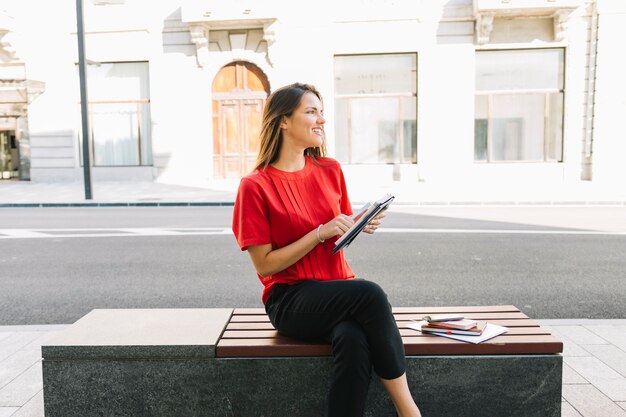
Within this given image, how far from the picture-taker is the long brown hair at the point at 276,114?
3197 millimetres

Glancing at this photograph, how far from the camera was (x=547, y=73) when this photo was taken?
20.4 m

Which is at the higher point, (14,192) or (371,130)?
(371,130)

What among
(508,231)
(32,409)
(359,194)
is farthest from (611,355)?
(359,194)

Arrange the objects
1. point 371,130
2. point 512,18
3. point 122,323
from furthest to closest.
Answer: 1. point 371,130
2. point 512,18
3. point 122,323

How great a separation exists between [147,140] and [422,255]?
1620 centimetres

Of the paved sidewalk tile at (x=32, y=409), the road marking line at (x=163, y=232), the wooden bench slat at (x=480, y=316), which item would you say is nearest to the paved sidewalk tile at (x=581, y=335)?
the wooden bench slat at (x=480, y=316)

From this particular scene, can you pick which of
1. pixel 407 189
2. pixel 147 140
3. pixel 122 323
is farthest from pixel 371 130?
pixel 122 323

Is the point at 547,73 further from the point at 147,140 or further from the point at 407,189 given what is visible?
the point at 147,140

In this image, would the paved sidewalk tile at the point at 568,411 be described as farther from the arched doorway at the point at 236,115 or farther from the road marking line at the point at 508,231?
the arched doorway at the point at 236,115

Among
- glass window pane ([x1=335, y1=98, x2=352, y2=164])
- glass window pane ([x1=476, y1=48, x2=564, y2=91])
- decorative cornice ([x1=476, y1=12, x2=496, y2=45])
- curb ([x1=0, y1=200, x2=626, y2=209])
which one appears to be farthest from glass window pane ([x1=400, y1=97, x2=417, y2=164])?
curb ([x1=0, y1=200, x2=626, y2=209])

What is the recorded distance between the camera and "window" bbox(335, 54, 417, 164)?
68.5ft

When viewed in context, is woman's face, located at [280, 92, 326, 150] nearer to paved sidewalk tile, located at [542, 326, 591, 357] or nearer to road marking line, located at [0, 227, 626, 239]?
paved sidewalk tile, located at [542, 326, 591, 357]

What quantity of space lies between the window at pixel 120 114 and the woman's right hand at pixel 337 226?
804 inches

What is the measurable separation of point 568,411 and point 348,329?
1.37 meters
